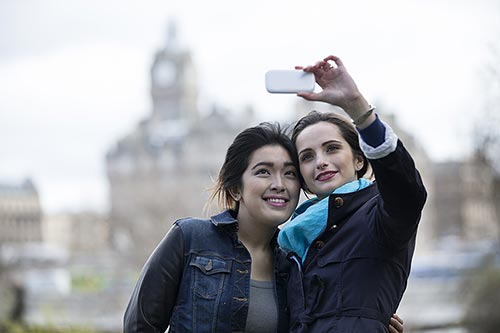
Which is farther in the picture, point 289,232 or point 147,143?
point 147,143

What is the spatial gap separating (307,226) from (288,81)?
0.57m

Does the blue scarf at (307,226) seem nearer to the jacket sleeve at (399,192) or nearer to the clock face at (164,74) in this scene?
the jacket sleeve at (399,192)

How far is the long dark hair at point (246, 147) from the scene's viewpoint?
3.53 metres

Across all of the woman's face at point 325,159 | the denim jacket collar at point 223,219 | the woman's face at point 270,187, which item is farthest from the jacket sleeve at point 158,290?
the woman's face at point 325,159

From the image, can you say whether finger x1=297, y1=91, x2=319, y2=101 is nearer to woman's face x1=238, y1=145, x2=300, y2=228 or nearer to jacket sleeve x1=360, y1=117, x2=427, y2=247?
jacket sleeve x1=360, y1=117, x2=427, y2=247

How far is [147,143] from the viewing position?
73750 millimetres

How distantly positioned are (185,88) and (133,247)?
56792 millimetres

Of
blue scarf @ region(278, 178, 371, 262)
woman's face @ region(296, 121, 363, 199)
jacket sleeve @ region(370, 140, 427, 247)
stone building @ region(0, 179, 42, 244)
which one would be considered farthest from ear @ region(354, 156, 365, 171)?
stone building @ region(0, 179, 42, 244)

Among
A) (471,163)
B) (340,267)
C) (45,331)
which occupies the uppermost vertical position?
(340,267)

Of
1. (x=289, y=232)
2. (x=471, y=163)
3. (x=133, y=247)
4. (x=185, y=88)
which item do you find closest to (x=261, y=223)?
(x=289, y=232)

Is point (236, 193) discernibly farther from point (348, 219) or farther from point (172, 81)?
point (172, 81)

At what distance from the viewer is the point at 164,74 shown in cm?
9312

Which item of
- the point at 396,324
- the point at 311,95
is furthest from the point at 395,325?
the point at 311,95

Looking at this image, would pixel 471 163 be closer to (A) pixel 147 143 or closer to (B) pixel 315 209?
(B) pixel 315 209
